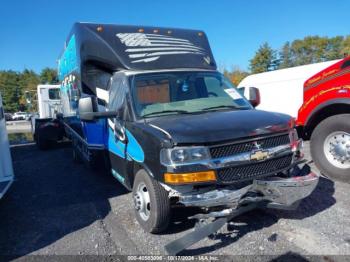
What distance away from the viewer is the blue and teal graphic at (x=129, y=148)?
3.88 metres

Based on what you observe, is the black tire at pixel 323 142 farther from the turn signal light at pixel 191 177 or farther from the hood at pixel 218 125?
the turn signal light at pixel 191 177

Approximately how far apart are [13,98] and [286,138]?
83.3 metres

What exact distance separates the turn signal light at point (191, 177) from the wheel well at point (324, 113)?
123 inches

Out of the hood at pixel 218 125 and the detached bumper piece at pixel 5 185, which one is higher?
the hood at pixel 218 125

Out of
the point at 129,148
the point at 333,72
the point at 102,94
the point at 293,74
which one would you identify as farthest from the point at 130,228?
the point at 293,74

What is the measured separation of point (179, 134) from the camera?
3303 mm

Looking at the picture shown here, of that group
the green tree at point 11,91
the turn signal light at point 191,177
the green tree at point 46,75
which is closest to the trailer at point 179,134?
the turn signal light at point 191,177

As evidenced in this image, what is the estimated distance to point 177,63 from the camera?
5391 millimetres

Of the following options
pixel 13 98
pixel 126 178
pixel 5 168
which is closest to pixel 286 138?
pixel 126 178

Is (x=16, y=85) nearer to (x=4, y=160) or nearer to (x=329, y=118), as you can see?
(x=4, y=160)

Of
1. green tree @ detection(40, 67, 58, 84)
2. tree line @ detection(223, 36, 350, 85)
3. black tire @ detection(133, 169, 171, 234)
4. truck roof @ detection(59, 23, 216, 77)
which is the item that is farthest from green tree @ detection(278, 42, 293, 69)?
black tire @ detection(133, 169, 171, 234)

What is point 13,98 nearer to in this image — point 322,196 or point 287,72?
point 287,72

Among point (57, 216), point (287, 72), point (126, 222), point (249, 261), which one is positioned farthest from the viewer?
point (287, 72)

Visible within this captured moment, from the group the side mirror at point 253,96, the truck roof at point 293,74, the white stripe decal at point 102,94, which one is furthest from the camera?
the truck roof at point 293,74
